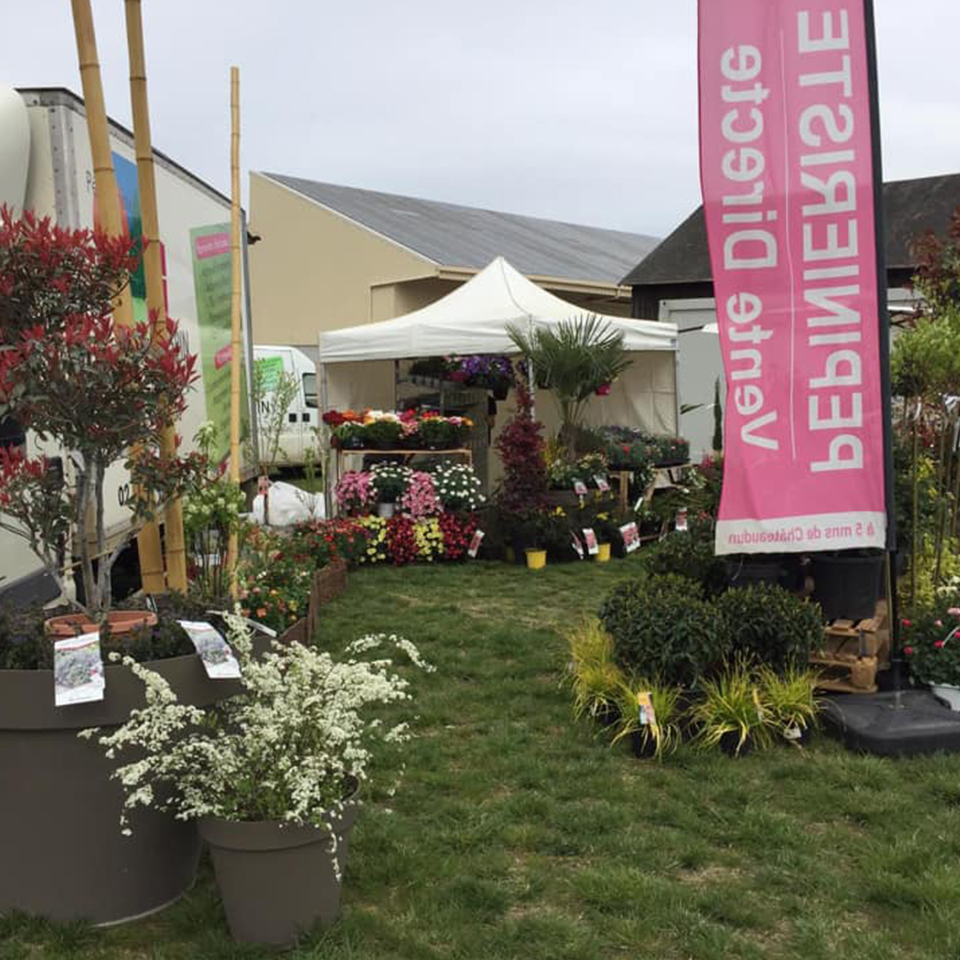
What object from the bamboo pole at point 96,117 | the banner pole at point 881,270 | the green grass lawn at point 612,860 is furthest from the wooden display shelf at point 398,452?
the bamboo pole at point 96,117

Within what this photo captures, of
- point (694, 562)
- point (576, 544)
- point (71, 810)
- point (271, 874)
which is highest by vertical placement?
point (694, 562)

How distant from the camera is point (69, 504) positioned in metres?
3.24

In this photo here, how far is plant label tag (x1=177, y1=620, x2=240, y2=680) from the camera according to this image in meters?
3.10

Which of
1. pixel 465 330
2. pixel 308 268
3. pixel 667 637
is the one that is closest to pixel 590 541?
pixel 465 330

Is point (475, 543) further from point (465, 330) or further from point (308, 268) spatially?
point (308, 268)

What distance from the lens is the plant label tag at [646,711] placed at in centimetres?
450

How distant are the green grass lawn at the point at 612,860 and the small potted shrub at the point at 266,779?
14cm

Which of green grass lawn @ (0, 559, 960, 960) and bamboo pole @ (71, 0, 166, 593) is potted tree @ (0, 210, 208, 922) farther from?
bamboo pole @ (71, 0, 166, 593)

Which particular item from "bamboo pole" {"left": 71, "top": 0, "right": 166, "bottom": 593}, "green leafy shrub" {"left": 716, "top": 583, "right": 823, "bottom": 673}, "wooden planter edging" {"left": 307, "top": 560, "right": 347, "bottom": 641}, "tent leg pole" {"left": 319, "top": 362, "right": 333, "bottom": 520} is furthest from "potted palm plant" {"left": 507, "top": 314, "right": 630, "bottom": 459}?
"bamboo pole" {"left": 71, "top": 0, "right": 166, "bottom": 593}

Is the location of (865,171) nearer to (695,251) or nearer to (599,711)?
(599,711)

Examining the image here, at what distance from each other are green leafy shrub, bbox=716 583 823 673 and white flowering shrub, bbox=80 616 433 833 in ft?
6.64

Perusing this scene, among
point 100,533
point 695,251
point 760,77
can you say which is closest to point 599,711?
point 100,533

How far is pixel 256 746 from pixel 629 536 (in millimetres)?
7147

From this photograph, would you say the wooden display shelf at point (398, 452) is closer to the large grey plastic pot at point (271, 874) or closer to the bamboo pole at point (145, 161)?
the bamboo pole at point (145, 161)
